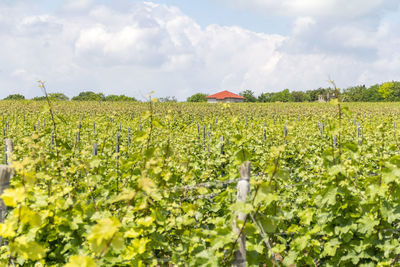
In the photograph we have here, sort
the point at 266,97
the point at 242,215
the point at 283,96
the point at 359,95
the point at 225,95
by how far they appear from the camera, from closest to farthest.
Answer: the point at 242,215 → the point at 225,95 → the point at 359,95 → the point at 266,97 → the point at 283,96

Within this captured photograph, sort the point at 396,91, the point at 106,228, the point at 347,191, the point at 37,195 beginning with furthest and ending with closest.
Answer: the point at 396,91, the point at 347,191, the point at 37,195, the point at 106,228

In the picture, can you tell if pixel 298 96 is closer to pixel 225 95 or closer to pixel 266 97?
pixel 266 97

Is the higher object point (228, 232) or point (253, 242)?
point (228, 232)

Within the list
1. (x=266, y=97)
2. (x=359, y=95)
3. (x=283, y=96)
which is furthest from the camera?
(x=283, y=96)

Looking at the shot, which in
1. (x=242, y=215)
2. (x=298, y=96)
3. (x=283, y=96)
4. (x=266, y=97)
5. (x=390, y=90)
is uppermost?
(x=390, y=90)

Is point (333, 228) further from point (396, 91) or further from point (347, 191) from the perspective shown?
point (396, 91)

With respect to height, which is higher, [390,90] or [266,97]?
[390,90]

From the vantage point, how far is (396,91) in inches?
Result: 3649

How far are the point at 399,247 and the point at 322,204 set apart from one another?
0.73m

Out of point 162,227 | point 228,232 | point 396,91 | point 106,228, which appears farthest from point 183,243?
point 396,91

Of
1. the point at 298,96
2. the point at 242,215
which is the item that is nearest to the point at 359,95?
the point at 298,96

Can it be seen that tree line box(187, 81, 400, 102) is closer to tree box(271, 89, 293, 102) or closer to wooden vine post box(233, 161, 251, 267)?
tree box(271, 89, 293, 102)

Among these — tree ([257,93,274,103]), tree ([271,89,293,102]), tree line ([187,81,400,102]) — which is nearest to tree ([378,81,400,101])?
tree line ([187,81,400,102])

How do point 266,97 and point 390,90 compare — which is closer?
point 390,90
